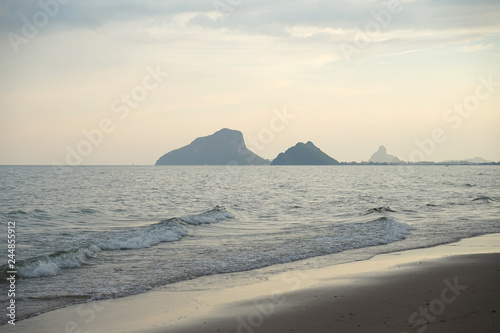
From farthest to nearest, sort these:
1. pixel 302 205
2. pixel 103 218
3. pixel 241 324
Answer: pixel 302 205
pixel 103 218
pixel 241 324

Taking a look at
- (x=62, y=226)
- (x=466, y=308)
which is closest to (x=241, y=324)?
(x=466, y=308)

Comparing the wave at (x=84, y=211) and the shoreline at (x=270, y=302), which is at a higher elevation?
the wave at (x=84, y=211)

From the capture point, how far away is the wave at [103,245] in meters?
14.3

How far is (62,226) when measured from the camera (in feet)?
86.5

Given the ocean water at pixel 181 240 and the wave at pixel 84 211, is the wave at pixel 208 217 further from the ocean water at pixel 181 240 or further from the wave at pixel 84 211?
the wave at pixel 84 211

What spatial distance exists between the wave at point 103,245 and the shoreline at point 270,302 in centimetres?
474

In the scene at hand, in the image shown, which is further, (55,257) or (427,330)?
(55,257)

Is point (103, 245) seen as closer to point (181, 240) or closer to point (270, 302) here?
point (181, 240)

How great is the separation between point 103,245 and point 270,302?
11.3 m

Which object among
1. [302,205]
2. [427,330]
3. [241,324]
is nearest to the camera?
[427,330]

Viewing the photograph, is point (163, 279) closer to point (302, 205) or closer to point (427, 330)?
point (427, 330)

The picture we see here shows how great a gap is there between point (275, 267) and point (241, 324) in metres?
6.41

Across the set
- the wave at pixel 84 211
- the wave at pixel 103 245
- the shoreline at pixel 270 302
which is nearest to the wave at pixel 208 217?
the wave at pixel 103 245

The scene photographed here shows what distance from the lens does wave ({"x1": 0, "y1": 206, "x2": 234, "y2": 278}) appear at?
14.3 metres
